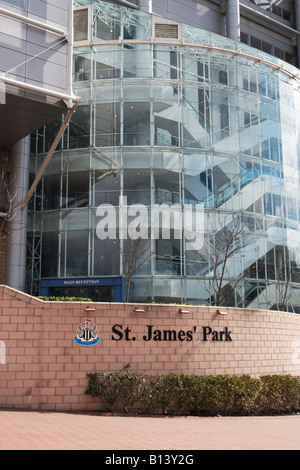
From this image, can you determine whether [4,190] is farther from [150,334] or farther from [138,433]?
[138,433]

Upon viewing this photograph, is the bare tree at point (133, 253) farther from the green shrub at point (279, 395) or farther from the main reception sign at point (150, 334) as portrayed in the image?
the green shrub at point (279, 395)

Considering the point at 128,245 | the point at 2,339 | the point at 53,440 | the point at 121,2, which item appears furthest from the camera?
the point at 121,2

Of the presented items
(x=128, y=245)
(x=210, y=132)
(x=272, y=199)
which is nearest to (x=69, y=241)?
(x=128, y=245)

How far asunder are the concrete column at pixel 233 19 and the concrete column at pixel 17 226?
55.4 ft

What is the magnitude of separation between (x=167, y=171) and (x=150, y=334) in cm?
1107

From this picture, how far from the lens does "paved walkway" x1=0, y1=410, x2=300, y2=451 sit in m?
8.91

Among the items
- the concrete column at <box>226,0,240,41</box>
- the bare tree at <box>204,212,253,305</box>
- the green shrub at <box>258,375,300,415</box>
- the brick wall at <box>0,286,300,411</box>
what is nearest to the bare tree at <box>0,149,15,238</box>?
the bare tree at <box>204,212,253,305</box>

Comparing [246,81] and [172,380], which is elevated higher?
[246,81]

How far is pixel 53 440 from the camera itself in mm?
9031

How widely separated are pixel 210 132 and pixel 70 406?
1534cm

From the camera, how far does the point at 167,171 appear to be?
24109mm

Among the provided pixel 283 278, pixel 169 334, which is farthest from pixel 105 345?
pixel 283 278

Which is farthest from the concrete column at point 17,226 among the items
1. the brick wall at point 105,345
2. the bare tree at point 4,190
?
the brick wall at point 105,345

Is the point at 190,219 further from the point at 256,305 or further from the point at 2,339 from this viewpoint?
the point at 2,339
